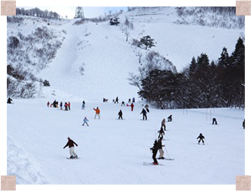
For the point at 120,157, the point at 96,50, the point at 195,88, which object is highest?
the point at 96,50

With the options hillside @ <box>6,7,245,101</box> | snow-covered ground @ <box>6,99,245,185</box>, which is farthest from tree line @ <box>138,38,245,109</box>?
hillside @ <box>6,7,245,101</box>

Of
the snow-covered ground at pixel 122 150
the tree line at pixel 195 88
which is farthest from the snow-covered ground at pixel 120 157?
the tree line at pixel 195 88

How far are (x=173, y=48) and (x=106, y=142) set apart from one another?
315 ft

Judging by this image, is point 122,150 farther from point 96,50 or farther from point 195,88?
point 96,50

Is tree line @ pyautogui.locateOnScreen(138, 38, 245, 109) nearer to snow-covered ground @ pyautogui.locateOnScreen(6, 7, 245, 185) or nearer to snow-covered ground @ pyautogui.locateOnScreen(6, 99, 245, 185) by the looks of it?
snow-covered ground @ pyautogui.locateOnScreen(6, 7, 245, 185)

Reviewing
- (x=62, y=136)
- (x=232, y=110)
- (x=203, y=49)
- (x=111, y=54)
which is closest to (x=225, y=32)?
(x=203, y=49)

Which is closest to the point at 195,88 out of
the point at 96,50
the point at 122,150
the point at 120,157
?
the point at 122,150

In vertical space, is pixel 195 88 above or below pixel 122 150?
above

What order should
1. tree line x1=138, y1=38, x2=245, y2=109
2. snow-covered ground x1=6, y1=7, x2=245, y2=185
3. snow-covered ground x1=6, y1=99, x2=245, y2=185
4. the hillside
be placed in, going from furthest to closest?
the hillside
tree line x1=138, y1=38, x2=245, y2=109
snow-covered ground x1=6, y1=7, x2=245, y2=185
snow-covered ground x1=6, y1=99, x2=245, y2=185

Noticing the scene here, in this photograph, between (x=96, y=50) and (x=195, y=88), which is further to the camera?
(x=96, y=50)

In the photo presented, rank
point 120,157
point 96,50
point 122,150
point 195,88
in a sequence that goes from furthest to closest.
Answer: point 96,50 → point 195,88 → point 122,150 → point 120,157

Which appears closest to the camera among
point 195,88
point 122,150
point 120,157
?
point 120,157
